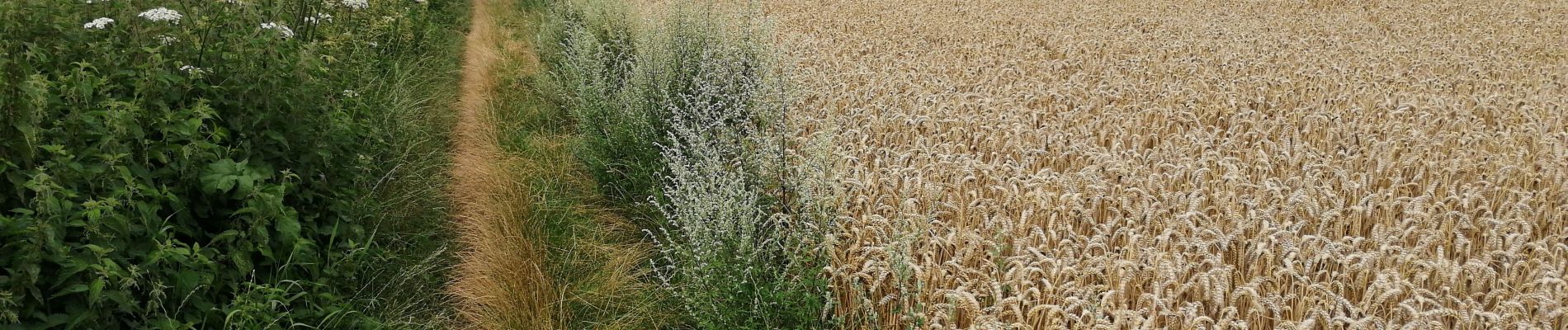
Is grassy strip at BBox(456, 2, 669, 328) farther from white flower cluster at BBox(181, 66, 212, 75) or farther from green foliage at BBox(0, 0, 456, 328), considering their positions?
white flower cluster at BBox(181, 66, 212, 75)

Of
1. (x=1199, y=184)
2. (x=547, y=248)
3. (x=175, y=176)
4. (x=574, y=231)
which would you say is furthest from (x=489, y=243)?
(x=1199, y=184)

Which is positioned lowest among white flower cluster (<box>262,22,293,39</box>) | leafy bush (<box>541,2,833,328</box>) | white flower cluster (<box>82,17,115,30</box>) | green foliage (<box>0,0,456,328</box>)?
leafy bush (<box>541,2,833,328</box>)

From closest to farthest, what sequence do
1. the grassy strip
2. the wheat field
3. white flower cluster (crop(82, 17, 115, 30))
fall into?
the wheat field < white flower cluster (crop(82, 17, 115, 30)) < the grassy strip

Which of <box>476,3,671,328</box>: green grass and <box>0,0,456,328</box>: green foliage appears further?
<box>476,3,671,328</box>: green grass

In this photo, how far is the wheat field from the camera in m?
2.80

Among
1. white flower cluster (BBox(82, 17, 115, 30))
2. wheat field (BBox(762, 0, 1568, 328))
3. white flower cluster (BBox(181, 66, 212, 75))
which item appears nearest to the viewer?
wheat field (BBox(762, 0, 1568, 328))

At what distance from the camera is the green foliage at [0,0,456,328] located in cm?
260

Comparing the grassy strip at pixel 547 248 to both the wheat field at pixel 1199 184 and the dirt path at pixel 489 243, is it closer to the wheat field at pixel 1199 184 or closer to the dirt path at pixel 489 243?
the dirt path at pixel 489 243

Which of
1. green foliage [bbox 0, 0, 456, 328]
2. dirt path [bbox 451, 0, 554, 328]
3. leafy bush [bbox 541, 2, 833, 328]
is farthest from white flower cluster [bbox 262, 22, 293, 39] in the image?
leafy bush [bbox 541, 2, 833, 328]

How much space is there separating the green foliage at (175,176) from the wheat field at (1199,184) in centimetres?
201

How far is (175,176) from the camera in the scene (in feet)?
10.6

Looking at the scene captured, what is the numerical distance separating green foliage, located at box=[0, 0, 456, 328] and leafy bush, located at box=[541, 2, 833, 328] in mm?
1262

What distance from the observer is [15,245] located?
259 centimetres

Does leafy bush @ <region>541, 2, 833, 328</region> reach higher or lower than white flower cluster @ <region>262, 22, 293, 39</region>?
lower
